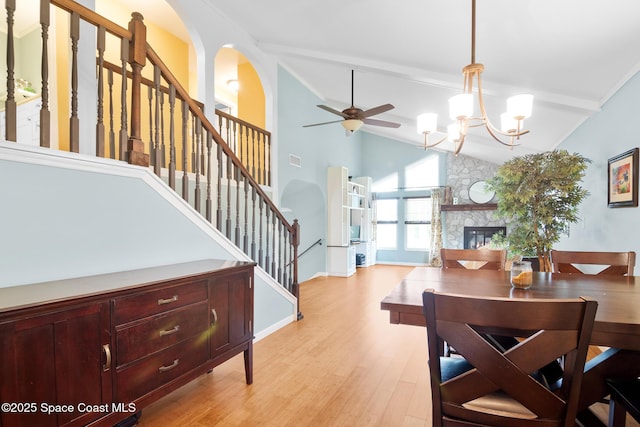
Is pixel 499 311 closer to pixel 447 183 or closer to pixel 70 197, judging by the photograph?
pixel 70 197

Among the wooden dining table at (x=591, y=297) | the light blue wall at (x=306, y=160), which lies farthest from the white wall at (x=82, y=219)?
the light blue wall at (x=306, y=160)

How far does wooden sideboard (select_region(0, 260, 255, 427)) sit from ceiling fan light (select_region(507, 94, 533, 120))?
231 centimetres

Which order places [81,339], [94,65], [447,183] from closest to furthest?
[81,339] → [94,65] → [447,183]

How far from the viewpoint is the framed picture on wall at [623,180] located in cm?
263

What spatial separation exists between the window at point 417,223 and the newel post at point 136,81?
24.8 feet

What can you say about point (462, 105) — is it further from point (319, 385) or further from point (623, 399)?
point (319, 385)

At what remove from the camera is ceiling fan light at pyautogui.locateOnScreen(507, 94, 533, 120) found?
2.24m

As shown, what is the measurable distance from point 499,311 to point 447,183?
794 cm

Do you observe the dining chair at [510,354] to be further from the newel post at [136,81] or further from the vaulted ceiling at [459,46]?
the vaulted ceiling at [459,46]

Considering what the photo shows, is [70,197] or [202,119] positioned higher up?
[202,119]

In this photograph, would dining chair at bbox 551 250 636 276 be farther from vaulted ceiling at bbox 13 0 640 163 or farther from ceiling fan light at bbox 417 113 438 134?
vaulted ceiling at bbox 13 0 640 163

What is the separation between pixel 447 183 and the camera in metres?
8.32

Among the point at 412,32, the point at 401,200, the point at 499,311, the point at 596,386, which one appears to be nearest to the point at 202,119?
the point at 412,32

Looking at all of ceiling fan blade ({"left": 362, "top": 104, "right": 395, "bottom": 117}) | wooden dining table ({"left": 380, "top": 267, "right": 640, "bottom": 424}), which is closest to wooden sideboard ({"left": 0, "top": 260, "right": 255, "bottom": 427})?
wooden dining table ({"left": 380, "top": 267, "right": 640, "bottom": 424})
